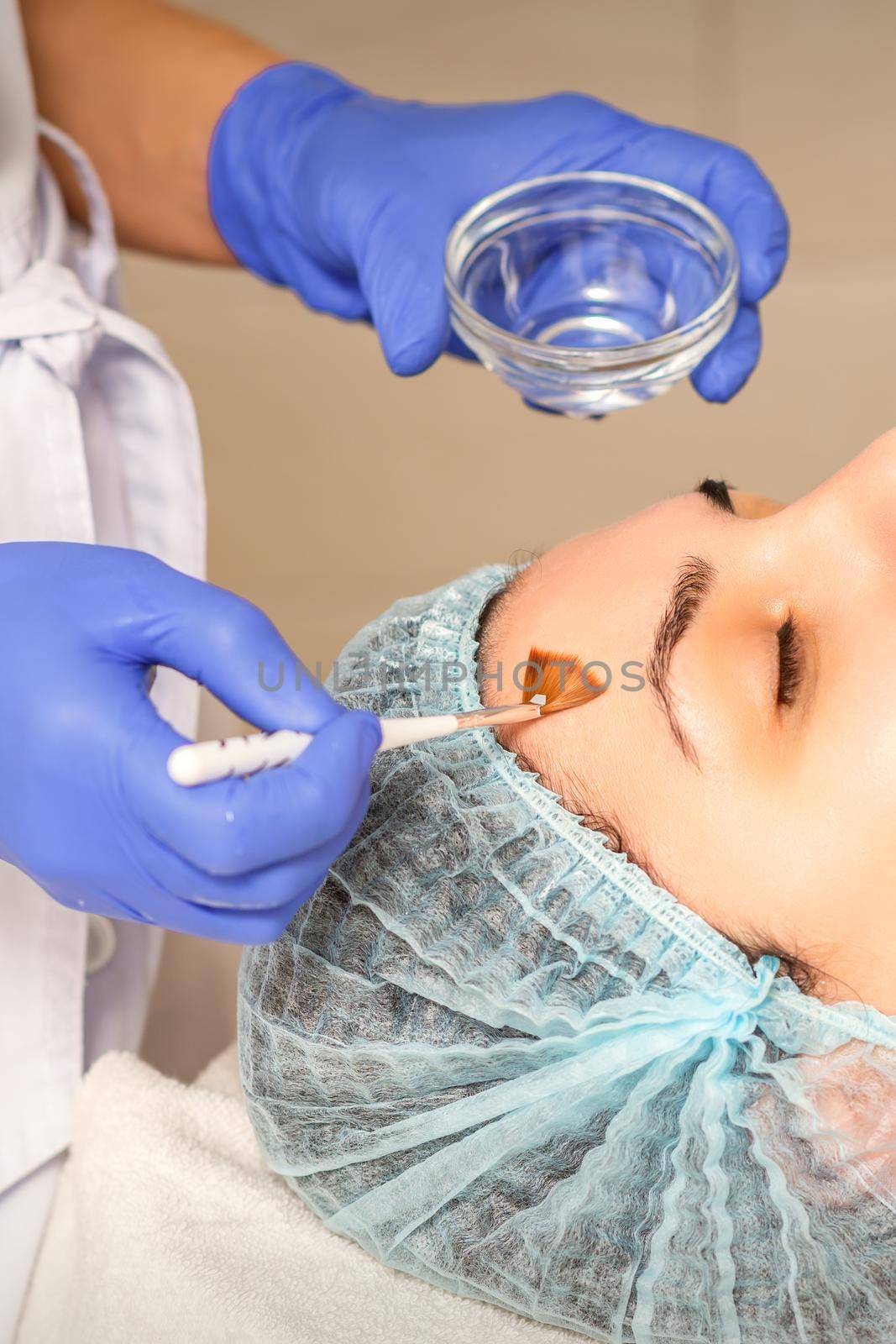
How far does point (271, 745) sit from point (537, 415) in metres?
1.78

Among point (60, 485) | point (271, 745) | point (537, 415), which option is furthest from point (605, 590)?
point (537, 415)

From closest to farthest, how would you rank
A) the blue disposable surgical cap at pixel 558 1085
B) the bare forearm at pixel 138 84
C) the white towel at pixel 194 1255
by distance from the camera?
the blue disposable surgical cap at pixel 558 1085
the white towel at pixel 194 1255
the bare forearm at pixel 138 84

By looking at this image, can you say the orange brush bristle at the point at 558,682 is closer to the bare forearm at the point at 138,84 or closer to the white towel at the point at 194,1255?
the white towel at the point at 194,1255

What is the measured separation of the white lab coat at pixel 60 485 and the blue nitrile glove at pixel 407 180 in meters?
0.21

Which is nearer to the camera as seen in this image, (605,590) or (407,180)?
(605,590)

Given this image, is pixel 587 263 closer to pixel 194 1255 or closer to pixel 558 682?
pixel 558 682

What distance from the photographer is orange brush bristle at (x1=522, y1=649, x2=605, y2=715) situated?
98cm

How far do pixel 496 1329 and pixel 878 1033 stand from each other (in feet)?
1.29

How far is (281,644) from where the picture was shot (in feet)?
3.03

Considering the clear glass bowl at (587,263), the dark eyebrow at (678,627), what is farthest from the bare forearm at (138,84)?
the dark eyebrow at (678,627)

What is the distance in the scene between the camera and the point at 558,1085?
90cm

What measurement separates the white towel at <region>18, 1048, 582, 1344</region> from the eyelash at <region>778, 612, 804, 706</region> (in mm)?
533

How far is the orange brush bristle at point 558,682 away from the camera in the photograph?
984 millimetres

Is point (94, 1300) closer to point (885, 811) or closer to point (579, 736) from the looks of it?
point (579, 736)
